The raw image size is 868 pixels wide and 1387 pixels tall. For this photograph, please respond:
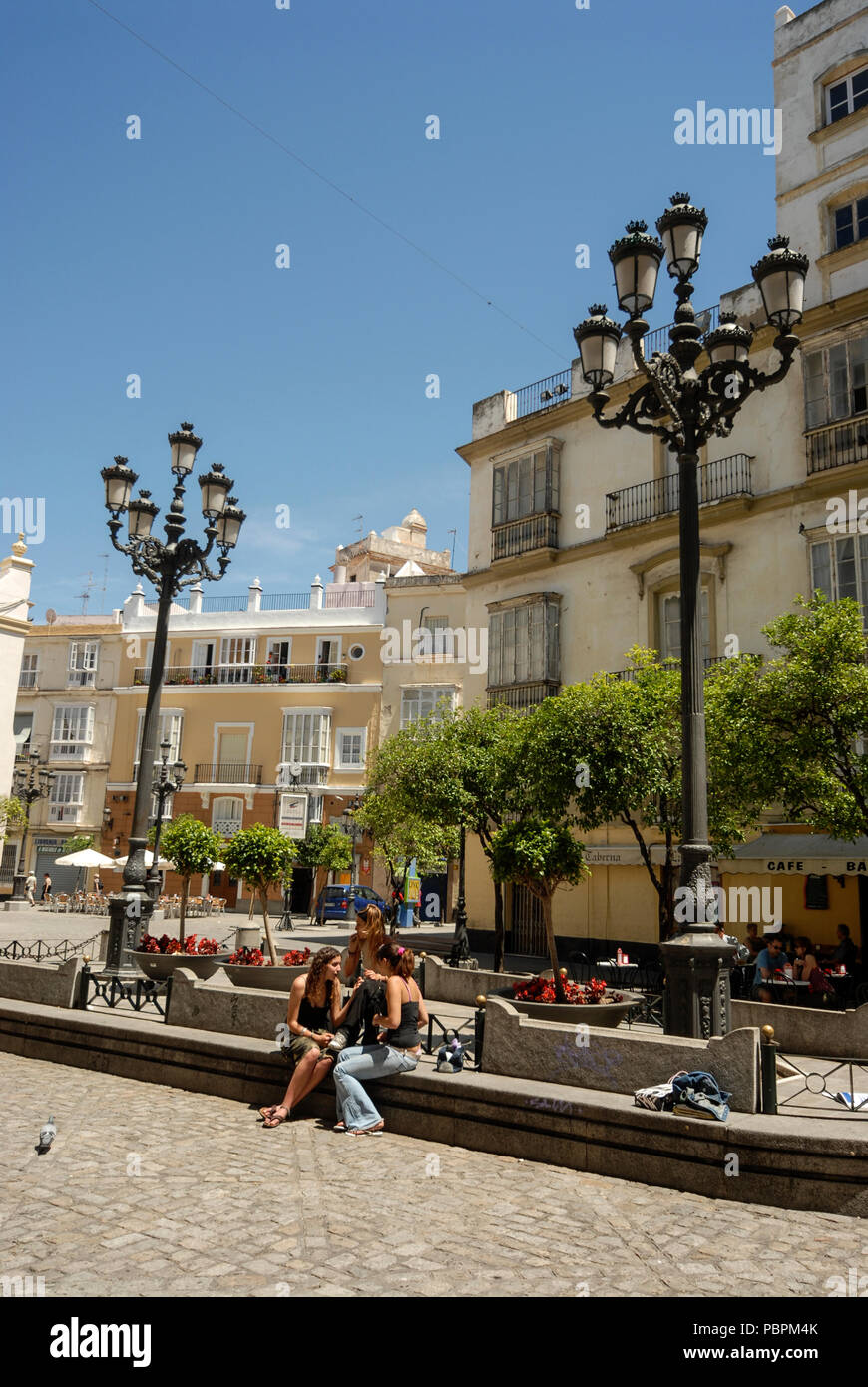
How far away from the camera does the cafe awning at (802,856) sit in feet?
50.2

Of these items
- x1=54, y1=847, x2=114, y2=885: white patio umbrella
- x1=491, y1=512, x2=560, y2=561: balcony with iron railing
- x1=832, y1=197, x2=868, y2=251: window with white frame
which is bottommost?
x1=54, y1=847, x2=114, y2=885: white patio umbrella

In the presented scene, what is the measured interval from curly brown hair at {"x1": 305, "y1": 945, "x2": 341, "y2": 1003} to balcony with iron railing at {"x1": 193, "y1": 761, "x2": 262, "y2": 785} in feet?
108

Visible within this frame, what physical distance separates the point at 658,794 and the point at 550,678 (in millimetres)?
7509

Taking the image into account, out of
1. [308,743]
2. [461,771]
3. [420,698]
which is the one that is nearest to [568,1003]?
[461,771]

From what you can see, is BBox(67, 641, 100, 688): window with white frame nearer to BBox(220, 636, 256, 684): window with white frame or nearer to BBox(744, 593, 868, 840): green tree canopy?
BBox(220, 636, 256, 684): window with white frame

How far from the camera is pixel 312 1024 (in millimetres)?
7598

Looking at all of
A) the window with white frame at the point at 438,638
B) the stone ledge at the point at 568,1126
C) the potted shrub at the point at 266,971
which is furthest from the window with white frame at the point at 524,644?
the stone ledge at the point at 568,1126

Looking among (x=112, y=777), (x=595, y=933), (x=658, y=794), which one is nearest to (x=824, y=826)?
(x=658, y=794)

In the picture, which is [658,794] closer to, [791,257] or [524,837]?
[524,837]

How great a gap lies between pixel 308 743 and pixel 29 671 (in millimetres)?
17084

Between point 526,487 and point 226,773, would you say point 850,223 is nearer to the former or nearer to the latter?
point 526,487

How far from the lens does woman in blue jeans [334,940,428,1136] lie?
6.97 meters

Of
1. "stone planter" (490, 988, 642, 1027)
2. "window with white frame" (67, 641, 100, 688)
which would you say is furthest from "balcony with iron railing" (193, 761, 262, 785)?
"stone planter" (490, 988, 642, 1027)

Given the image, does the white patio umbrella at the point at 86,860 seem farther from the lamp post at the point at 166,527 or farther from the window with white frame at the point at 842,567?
the window with white frame at the point at 842,567
